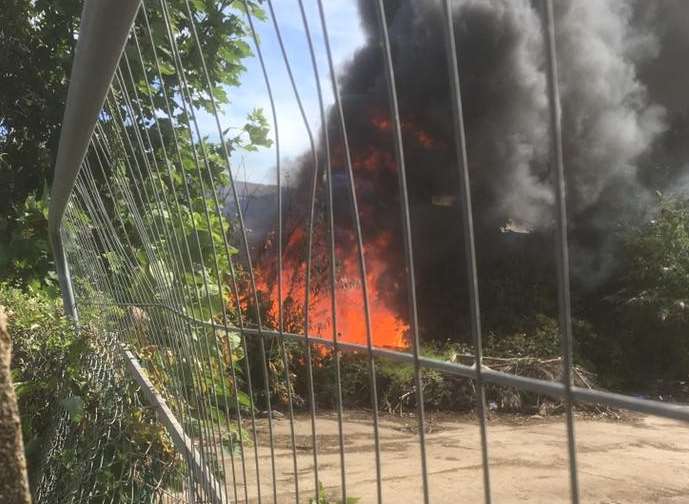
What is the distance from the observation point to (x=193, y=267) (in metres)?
1.90

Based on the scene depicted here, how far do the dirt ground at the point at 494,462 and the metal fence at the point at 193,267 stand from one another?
0.49 m

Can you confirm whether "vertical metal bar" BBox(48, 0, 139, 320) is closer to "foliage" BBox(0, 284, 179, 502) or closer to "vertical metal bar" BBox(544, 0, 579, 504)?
"foliage" BBox(0, 284, 179, 502)

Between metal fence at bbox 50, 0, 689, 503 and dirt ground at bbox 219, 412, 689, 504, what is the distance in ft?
1.60

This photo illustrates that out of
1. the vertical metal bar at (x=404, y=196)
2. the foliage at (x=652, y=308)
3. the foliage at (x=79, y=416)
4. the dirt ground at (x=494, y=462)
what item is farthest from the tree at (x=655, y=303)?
the vertical metal bar at (x=404, y=196)

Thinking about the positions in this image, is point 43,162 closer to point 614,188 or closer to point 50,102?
point 50,102

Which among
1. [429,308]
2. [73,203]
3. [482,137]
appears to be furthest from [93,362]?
[482,137]

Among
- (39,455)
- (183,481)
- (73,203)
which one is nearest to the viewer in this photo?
(183,481)

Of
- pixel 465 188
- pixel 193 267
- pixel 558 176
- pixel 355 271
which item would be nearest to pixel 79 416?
pixel 193 267

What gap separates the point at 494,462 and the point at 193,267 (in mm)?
3761

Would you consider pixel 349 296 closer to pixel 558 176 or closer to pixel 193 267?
pixel 193 267

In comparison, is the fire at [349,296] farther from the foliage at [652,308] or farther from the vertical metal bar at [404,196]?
the foliage at [652,308]

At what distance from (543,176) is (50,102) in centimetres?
779

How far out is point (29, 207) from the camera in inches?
223

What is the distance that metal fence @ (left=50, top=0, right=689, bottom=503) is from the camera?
2.03 ft
